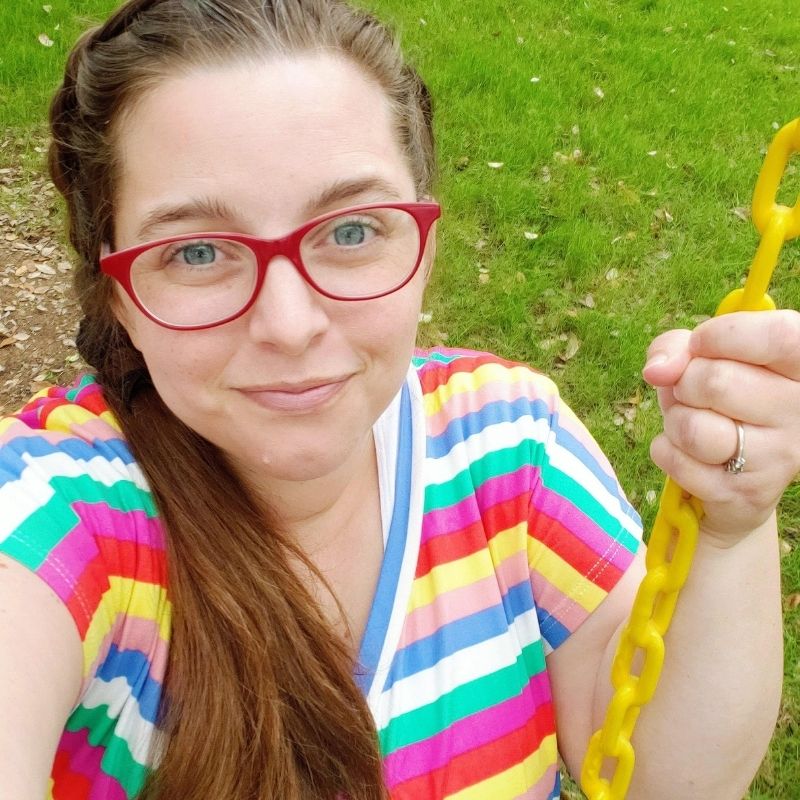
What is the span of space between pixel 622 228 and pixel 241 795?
3.76 meters

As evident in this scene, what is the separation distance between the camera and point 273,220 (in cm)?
119

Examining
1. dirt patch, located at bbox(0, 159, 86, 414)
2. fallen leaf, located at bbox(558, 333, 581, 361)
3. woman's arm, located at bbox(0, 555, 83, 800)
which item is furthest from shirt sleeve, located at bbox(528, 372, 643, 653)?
dirt patch, located at bbox(0, 159, 86, 414)

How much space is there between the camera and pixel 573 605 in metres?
1.53

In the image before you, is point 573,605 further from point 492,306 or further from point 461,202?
point 461,202

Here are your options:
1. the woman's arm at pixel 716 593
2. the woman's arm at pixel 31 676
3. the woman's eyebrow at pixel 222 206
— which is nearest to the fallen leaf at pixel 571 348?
the woman's arm at pixel 716 593

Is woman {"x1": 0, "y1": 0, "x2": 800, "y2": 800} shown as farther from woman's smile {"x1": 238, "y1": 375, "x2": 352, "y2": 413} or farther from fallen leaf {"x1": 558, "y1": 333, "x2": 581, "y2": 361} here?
fallen leaf {"x1": 558, "y1": 333, "x2": 581, "y2": 361}

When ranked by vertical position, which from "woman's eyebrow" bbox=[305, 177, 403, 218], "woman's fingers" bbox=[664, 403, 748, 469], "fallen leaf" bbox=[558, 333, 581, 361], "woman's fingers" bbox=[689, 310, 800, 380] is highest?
"woman's eyebrow" bbox=[305, 177, 403, 218]

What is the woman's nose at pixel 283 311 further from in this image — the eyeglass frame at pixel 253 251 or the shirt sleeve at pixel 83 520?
the shirt sleeve at pixel 83 520

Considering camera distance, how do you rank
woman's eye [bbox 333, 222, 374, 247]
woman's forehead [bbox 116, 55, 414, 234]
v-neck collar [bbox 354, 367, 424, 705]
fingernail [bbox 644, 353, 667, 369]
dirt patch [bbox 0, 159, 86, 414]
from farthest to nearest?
1. dirt patch [bbox 0, 159, 86, 414]
2. v-neck collar [bbox 354, 367, 424, 705]
3. woman's eye [bbox 333, 222, 374, 247]
4. woman's forehead [bbox 116, 55, 414, 234]
5. fingernail [bbox 644, 353, 667, 369]

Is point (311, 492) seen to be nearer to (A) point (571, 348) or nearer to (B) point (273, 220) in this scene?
(B) point (273, 220)

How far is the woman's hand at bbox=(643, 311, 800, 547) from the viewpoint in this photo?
967mm

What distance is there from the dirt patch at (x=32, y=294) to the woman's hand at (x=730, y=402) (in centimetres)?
312

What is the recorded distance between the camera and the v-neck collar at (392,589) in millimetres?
1464

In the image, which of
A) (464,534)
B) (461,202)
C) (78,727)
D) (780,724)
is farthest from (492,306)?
(78,727)
